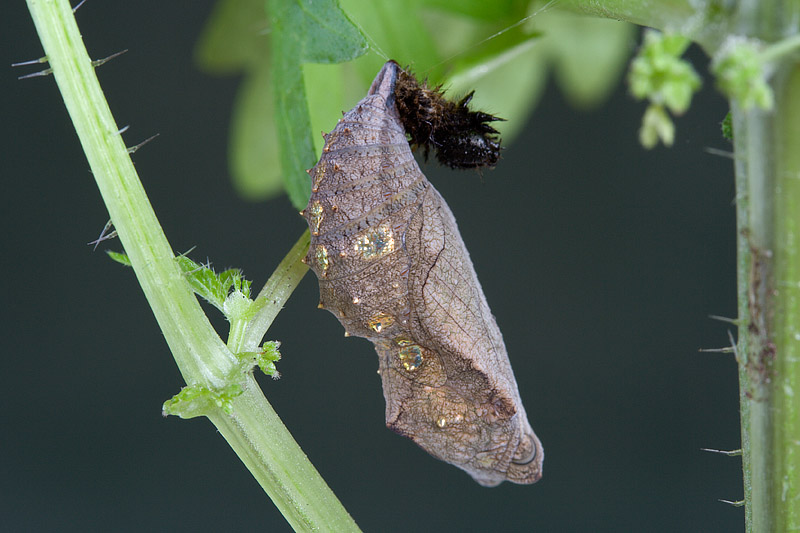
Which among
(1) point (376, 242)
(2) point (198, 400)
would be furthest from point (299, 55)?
(2) point (198, 400)

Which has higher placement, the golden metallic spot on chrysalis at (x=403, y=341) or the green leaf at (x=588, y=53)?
the green leaf at (x=588, y=53)

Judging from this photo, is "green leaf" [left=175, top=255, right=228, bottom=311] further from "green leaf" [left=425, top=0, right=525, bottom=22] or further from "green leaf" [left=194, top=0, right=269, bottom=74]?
"green leaf" [left=194, top=0, right=269, bottom=74]

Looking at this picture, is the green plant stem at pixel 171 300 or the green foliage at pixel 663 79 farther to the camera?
the green plant stem at pixel 171 300

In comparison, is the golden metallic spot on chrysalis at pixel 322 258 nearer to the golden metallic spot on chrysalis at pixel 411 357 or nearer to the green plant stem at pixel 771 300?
the golden metallic spot on chrysalis at pixel 411 357

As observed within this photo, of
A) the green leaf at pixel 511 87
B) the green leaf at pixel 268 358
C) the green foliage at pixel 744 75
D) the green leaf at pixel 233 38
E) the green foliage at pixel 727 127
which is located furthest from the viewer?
the green leaf at pixel 511 87

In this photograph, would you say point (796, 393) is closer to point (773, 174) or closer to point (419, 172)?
point (773, 174)

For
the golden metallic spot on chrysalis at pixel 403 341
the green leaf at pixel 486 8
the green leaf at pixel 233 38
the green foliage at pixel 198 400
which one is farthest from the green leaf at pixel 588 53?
the green foliage at pixel 198 400

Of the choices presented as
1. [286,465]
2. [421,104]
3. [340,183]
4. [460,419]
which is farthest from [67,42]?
[460,419]
